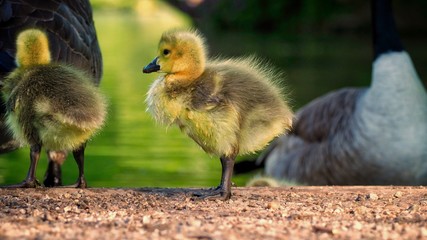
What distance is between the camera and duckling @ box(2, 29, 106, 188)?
4820mm

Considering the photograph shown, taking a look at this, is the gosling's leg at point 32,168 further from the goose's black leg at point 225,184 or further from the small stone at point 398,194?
the small stone at point 398,194

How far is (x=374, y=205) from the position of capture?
4.73 m

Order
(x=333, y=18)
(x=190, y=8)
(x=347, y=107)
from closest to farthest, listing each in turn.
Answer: (x=347, y=107), (x=333, y=18), (x=190, y=8)

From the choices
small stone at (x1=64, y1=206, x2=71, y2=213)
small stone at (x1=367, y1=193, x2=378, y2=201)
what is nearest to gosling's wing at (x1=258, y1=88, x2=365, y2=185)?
small stone at (x1=367, y1=193, x2=378, y2=201)

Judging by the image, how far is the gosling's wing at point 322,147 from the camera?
902 centimetres

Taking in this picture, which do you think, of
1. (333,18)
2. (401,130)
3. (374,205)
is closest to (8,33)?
(374,205)

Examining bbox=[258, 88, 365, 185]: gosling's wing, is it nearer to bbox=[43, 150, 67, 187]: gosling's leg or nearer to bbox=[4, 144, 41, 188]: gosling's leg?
bbox=[43, 150, 67, 187]: gosling's leg

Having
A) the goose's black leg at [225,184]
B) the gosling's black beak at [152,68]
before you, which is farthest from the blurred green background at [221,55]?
the goose's black leg at [225,184]

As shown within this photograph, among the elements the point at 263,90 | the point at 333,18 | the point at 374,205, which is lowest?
the point at 374,205

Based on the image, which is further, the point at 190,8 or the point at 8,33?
the point at 190,8

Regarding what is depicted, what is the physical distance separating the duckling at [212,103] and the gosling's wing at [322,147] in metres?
4.18

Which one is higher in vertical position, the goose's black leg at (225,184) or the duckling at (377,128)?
the duckling at (377,128)

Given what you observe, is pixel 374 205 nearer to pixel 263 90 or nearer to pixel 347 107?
pixel 263 90

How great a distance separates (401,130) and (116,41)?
26492mm
